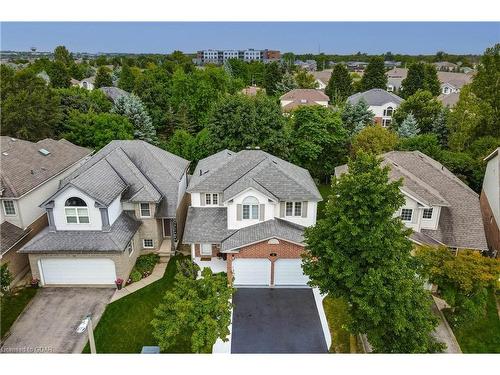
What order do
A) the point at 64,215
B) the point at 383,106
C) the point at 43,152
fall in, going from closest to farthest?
the point at 64,215
the point at 43,152
the point at 383,106

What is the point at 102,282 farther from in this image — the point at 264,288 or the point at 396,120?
the point at 396,120

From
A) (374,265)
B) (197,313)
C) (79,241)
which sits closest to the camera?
(197,313)

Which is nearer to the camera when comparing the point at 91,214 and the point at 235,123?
the point at 91,214

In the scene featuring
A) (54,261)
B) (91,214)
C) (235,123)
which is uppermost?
(235,123)

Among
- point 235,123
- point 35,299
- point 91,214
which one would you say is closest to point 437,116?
point 235,123

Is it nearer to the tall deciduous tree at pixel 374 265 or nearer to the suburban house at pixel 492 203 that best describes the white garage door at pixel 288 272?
the tall deciduous tree at pixel 374 265

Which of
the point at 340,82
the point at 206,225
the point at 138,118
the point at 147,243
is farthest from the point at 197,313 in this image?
the point at 340,82

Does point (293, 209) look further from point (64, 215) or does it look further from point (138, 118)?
point (138, 118)

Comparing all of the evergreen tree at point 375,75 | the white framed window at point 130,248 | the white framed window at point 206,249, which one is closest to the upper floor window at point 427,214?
the white framed window at point 206,249
